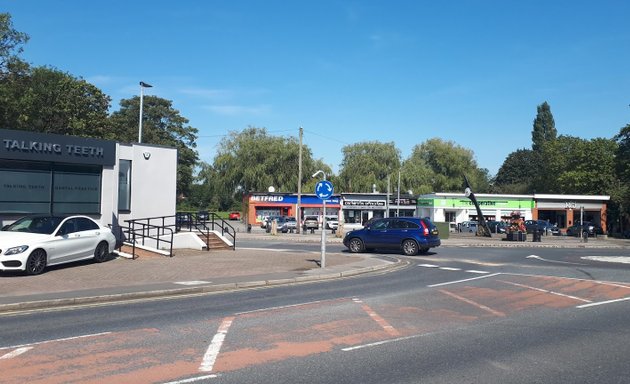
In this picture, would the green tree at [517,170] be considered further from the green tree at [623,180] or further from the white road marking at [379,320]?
the white road marking at [379,320]

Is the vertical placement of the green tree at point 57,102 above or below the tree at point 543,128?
below

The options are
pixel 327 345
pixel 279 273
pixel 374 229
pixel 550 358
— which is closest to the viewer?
pixel 550 358

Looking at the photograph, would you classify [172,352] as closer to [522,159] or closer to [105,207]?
[105,207]

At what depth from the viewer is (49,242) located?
1522 centimetres

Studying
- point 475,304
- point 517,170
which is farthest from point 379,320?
point 517,170

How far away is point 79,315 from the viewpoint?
396 inches

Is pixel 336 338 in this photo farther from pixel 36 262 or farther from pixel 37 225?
pixel 37 225

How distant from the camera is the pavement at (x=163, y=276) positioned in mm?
11781

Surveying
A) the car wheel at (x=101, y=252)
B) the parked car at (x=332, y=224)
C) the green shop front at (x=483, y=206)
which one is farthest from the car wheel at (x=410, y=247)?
the green shop front at (x=483, y=206)

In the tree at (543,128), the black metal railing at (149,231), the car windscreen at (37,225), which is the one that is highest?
the tree at (543,128)

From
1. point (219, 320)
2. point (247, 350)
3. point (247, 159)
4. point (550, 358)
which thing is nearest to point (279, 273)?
point (219, 320)

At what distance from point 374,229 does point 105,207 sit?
11313 mm

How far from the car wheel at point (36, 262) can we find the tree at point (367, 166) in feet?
200

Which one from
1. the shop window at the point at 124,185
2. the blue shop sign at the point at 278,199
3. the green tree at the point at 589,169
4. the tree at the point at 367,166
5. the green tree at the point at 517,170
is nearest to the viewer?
the shop window at the point at 124,185
